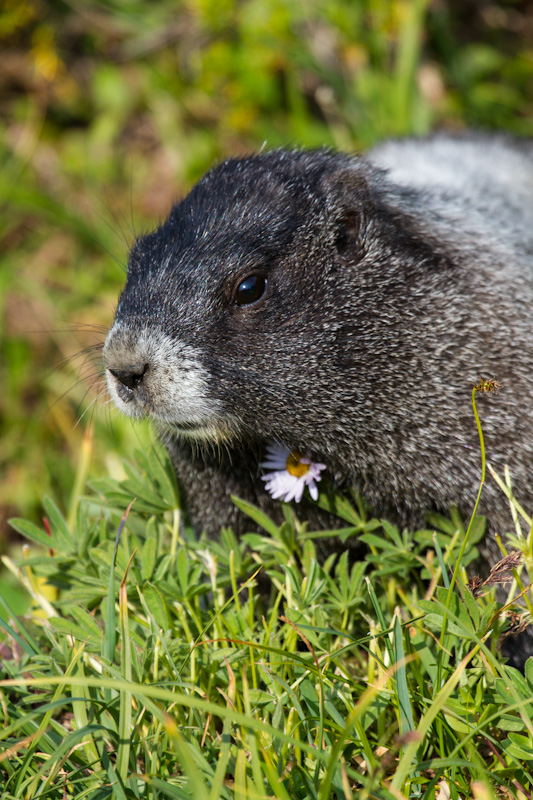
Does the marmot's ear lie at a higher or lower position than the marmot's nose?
higher

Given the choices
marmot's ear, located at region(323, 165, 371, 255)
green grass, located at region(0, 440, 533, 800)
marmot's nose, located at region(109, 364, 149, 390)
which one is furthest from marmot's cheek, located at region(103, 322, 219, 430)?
marmot's ear, located at region(323, 165, 371, 255)

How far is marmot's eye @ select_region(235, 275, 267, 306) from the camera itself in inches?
124

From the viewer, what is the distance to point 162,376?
2.99 m

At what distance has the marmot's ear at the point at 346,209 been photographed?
3327 mm

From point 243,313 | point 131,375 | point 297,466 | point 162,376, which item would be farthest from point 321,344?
point 131,375

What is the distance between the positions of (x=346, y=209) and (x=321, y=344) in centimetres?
63

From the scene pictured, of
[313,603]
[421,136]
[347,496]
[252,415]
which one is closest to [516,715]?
[313,603]

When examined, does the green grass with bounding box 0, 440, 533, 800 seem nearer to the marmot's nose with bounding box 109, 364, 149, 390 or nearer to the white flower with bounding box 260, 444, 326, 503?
the white flower with bounding box 260, 444, 326, 503

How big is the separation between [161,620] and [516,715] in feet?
4.26

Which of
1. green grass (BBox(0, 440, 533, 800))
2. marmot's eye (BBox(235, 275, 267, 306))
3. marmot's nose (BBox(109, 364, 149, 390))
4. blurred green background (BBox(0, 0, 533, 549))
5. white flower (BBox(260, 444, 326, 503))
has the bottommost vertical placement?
green grass (BBox(0, 440, 533, 800))

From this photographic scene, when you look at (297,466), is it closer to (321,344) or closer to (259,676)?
(321,344)

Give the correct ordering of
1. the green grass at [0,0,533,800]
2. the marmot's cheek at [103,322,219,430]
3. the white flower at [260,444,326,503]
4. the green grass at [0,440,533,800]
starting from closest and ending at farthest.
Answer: the green grass at [0,440,533,800], the green grass at [0,0,533,800], the marmot's cheek at [103,322,219,430], the white flower at [260,444,326,503]

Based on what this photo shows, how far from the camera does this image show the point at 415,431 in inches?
129

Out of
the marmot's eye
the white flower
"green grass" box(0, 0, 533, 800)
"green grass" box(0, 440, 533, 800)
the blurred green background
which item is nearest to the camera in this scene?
"green grass" box(0, 440, 533, 800)
